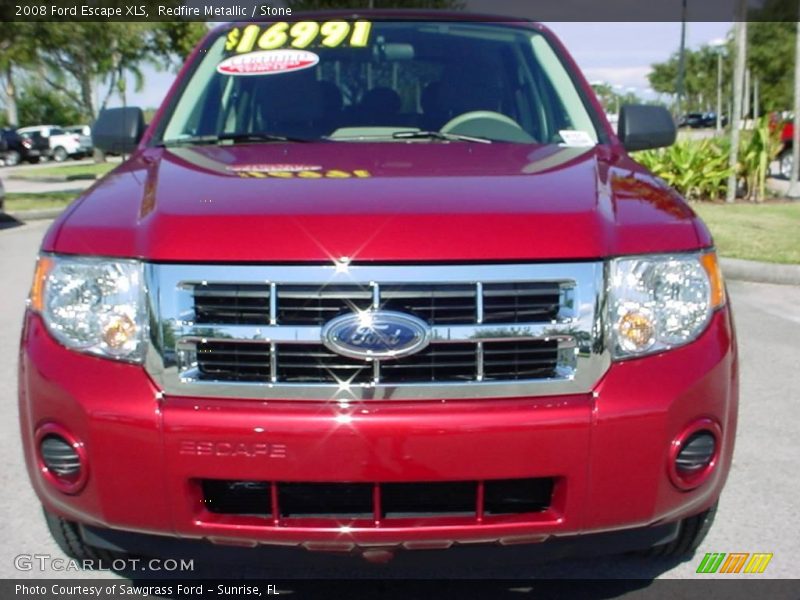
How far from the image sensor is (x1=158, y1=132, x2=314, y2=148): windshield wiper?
138 inches

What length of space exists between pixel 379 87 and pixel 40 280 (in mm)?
1692

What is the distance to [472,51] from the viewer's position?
13.2ft

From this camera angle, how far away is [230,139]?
139 inches

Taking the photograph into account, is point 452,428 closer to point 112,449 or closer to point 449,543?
point 449,543

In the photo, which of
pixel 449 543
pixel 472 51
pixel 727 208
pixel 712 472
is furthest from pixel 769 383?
pixel 727 208

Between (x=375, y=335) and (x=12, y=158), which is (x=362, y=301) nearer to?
(x=375, y=335)

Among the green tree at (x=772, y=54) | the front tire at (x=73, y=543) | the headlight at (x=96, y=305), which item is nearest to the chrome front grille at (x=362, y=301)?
the headlight at (x=96, y=305)

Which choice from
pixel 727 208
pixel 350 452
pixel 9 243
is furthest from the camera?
pixel 727 208

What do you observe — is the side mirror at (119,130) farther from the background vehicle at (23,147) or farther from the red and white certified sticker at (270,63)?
the background vehicle at (23,147)

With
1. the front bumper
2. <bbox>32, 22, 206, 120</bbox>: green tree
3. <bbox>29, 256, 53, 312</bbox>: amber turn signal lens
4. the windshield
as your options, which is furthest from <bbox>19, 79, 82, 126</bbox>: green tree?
the front bumper

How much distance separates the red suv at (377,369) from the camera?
90.4 inches

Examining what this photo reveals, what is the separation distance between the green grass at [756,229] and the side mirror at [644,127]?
5127 millimetres

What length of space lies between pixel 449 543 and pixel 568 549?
316 mm

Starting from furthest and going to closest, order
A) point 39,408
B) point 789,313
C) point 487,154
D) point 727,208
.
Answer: point 727,208
point 789,313
point 487,154
point 39,408
